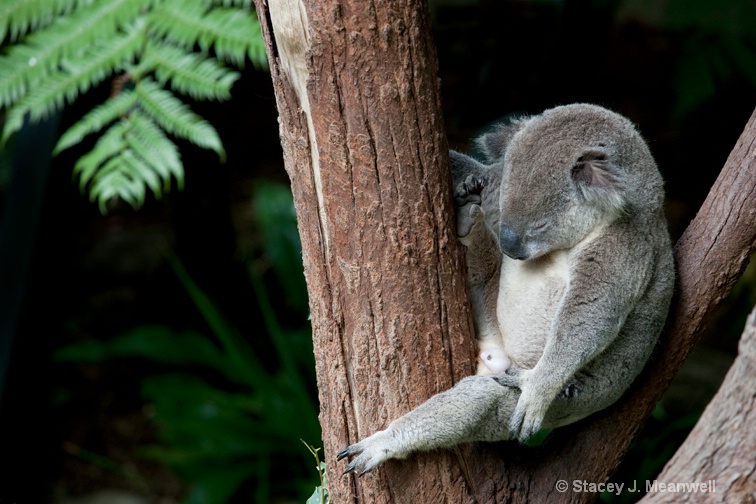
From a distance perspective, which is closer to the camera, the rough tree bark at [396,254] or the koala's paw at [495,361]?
the rough tree bark at [396,254]

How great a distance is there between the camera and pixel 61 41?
373 centimetres

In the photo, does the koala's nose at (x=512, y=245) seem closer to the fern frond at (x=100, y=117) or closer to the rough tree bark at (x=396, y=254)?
the rough tree bark at (x=396, y=254)

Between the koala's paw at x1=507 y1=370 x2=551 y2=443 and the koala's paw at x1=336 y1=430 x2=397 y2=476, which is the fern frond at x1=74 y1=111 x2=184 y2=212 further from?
the koala's paw at x1=507 y1=370 x2=551 y2=443

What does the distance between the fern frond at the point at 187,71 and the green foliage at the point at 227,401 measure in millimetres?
2184

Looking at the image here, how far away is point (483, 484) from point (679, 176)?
614cm

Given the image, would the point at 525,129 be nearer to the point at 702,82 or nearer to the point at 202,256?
the point at 702,82

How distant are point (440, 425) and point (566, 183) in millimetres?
965

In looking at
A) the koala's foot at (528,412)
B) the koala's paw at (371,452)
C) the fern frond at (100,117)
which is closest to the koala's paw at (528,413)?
the koala's foot at (528,412)

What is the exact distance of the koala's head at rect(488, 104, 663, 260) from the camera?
105 inches

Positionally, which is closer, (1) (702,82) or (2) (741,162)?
(2) (741,162)

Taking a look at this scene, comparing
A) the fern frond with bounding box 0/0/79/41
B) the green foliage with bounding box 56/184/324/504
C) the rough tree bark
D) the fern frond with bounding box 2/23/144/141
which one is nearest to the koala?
the rough tree bark

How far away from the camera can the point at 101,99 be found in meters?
5.11

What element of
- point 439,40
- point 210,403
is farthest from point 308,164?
point 439,40

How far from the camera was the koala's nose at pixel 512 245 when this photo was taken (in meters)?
2.67
